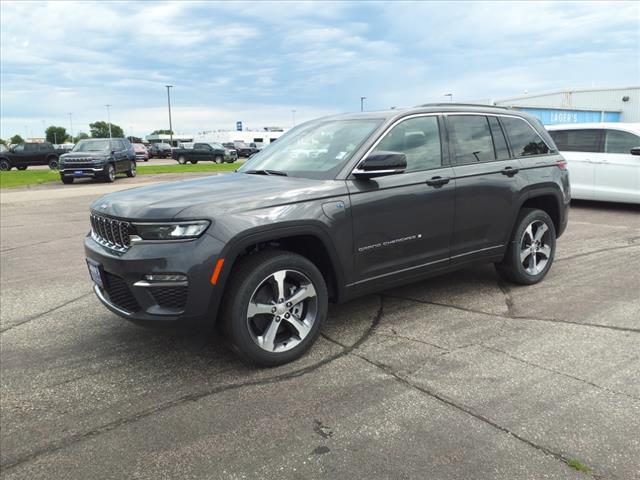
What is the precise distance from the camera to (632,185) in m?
10.3

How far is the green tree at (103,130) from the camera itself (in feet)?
458

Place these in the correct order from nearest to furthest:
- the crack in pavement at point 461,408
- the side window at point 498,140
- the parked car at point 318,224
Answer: the crack in pavement at point 461,408 → the parked car at point 318,224 → the side window at point 498,140

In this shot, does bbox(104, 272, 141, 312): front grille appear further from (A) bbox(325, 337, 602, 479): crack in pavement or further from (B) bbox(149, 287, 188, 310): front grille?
(A) bbox(325, 337, 602, 479): crack in pavement

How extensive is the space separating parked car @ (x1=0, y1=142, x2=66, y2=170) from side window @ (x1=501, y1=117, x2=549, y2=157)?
31592 millimetres

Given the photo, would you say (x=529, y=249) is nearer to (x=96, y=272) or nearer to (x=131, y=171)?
(x=96, y=272)

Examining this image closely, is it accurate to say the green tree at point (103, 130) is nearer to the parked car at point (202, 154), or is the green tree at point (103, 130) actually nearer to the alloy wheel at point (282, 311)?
→ the parked car at point (202, 154)

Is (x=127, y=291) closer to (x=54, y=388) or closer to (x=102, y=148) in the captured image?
(x=54, y=388)

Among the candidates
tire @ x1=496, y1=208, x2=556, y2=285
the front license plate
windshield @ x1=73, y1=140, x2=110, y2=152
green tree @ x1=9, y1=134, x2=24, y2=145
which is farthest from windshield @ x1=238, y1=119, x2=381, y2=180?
green tree @ x1=9, y1=134, x2=24, y2=145

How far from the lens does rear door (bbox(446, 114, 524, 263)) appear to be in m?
4.62

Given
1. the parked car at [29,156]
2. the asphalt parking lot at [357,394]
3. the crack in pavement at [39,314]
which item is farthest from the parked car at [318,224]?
the parked car at [29,156]

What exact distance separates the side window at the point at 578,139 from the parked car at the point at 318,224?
252 inches

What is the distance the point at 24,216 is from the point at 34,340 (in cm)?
854

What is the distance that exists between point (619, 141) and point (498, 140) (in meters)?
6.81

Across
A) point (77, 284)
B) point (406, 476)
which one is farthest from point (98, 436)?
point (77, 284)
